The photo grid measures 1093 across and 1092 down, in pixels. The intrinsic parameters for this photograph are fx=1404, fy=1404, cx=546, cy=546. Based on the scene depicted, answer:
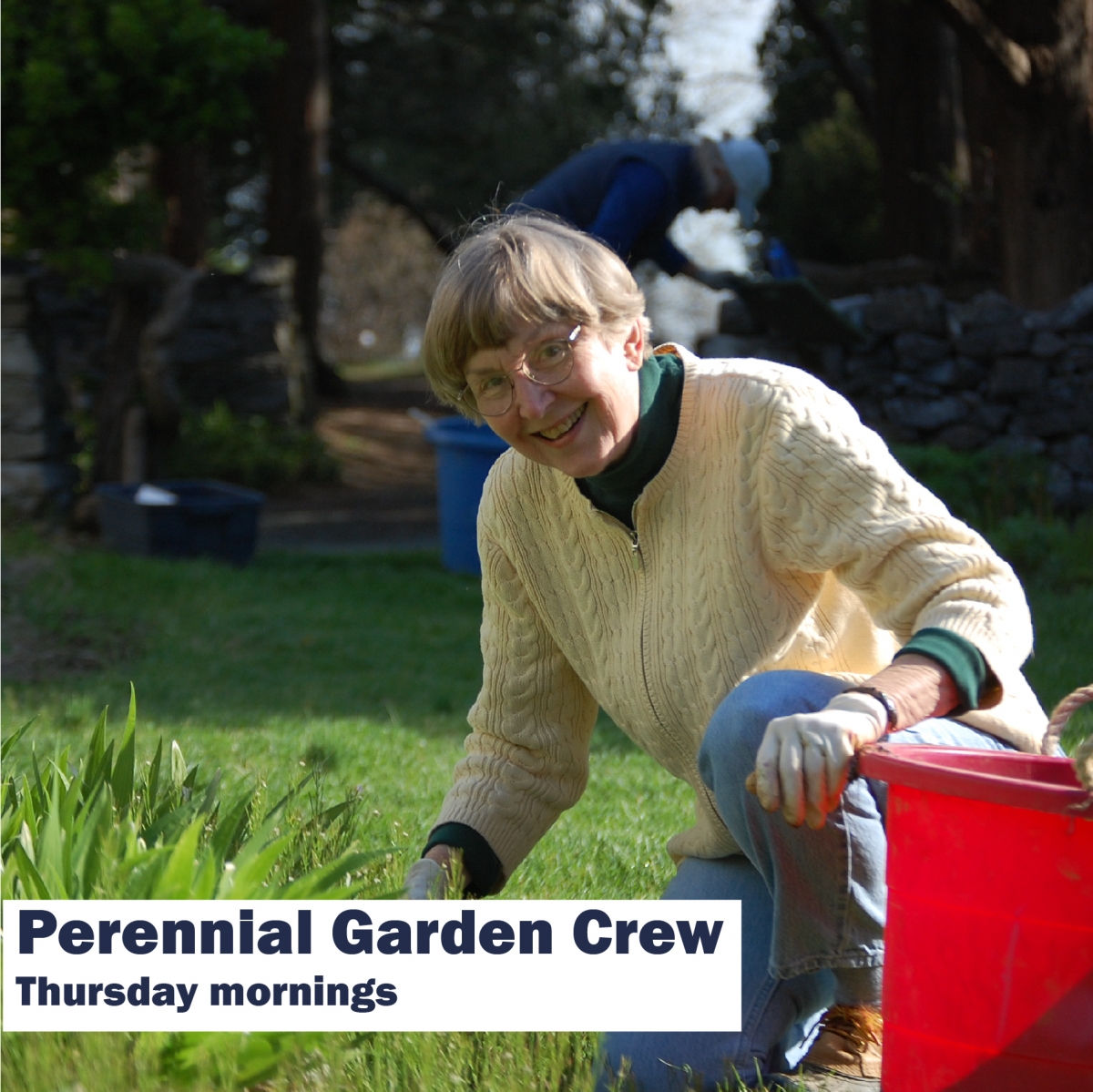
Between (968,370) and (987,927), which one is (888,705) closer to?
(987,927)

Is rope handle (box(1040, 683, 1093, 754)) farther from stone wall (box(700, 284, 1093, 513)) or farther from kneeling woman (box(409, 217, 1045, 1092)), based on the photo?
stone wall (box(700, 284, 1093, 513))

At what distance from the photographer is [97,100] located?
7758 mm

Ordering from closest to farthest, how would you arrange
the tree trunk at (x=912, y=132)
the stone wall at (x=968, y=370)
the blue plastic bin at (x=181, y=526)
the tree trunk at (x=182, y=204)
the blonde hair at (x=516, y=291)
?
1. the blonde hair at (x=516, y=291)
2. the blue plastic bin at (x=181, y=526)
3. the stone wall at (x=968, y=370)
4. the tree trunk at (x=912, y=132)
5. the tree trunk at (x=182, y=204)

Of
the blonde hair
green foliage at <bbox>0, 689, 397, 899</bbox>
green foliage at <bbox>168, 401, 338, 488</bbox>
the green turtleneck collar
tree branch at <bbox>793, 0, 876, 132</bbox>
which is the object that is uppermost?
tree branch at <bbox>793, 0, 876, 132</bbox>

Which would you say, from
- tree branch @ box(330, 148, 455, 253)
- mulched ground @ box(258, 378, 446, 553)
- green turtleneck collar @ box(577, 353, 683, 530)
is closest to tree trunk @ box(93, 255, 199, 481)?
mulched ground @ box(258, 378, 446, 553)

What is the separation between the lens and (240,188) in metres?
20.5

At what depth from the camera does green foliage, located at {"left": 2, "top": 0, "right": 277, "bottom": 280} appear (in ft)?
25.0

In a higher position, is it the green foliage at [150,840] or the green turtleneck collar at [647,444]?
the green turtleneck collar at [647,444]

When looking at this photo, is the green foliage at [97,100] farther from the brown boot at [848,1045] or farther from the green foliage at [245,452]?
the brown boot at [848,1045]

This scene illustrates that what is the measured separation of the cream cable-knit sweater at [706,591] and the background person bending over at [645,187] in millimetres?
2451

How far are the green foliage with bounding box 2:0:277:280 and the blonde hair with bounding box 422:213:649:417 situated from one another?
6.28m

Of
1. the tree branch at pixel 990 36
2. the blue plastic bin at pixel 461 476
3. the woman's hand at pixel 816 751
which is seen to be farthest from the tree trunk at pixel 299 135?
the woman's hand at pixel 816 751

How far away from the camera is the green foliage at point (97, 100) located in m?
7.62

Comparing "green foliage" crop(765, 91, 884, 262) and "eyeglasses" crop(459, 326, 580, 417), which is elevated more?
"eyeglasses" crop(459, 326, 580, 417)
